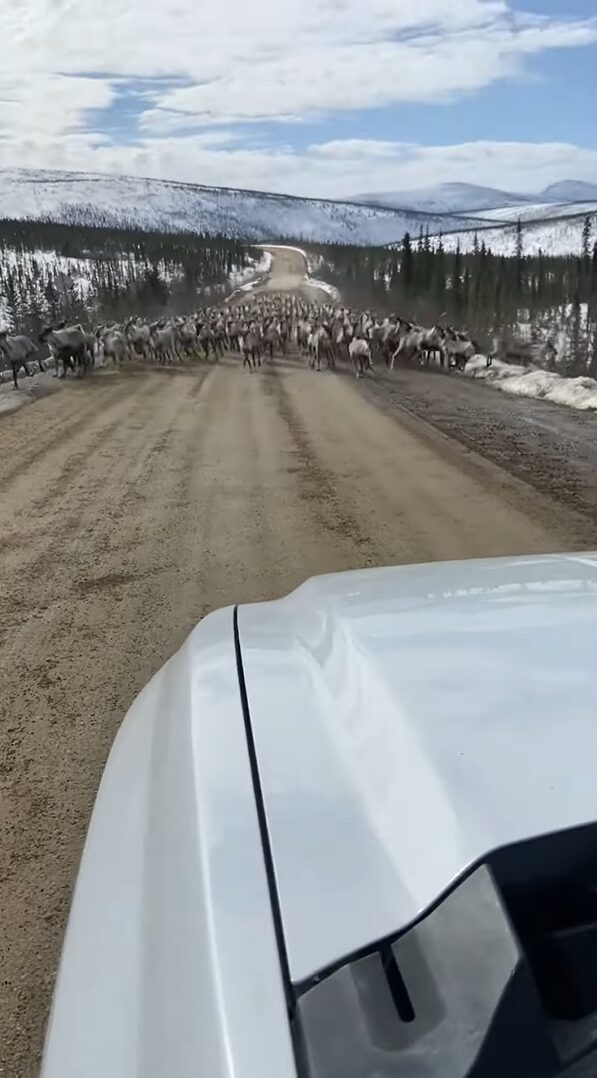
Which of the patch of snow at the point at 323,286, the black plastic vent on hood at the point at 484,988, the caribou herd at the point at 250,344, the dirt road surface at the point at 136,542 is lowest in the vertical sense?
the dirt road surface at the point at 136,542

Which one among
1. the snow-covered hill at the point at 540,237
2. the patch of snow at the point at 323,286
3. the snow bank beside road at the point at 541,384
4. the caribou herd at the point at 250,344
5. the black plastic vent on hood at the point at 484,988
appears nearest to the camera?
the black plastic vent on hood at the point at 484,988

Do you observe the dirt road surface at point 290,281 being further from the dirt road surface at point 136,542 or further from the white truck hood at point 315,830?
the white truck hood at point 315,830

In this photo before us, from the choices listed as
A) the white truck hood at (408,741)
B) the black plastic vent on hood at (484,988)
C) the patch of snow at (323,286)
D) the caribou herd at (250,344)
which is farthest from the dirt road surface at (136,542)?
the patch of snow at (323,286)

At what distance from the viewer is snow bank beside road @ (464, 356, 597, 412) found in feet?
43.7

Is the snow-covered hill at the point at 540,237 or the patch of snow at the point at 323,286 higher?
the snow-covered hill at the point at 540,237

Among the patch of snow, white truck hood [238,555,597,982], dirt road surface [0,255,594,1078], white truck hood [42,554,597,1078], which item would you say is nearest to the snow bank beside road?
dirt road surface [0,255,594,1078]

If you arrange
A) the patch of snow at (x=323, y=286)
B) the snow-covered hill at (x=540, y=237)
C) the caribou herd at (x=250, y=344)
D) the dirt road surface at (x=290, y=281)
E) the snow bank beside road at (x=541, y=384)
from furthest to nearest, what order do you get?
the snow-covered hill at (x=540, y=237)
the patch of snow at (x=323, y=286)
the dirt road surface at (x=290, y=281)
the caribou herd at (x=250, y=344)
the snow bank beside road at (x=541, y=384)

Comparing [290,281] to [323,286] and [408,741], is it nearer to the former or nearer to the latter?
[323,286]

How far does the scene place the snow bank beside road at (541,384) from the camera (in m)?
13.3

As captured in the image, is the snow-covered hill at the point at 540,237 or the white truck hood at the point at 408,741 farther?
the snow-covered hill at the point at 540,237

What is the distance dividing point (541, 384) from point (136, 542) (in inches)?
438

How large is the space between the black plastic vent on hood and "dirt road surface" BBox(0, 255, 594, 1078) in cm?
159

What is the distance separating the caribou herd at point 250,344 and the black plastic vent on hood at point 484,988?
18225mm

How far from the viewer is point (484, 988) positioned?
35.4 inches
